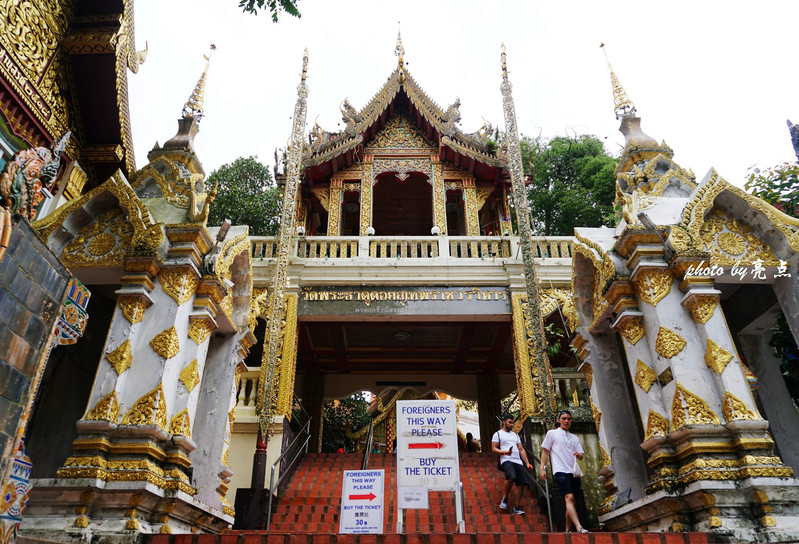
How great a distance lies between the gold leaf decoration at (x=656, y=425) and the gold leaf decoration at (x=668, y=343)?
0.50 metres

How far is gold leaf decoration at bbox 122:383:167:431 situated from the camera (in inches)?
156

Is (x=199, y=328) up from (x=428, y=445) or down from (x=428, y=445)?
up

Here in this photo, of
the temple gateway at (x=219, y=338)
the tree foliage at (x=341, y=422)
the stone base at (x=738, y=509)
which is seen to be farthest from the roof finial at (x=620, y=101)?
the tree foliage at (x=341, y=422)

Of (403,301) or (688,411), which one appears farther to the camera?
(403,301)

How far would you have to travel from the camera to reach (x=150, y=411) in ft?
13.1

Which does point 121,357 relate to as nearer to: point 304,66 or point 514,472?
point 514,472

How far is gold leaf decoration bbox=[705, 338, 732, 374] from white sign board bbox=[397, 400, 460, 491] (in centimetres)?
209

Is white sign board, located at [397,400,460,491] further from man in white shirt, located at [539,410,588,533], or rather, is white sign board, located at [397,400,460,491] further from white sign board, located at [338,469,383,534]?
man in white shirt, located at [539,410,588,533]

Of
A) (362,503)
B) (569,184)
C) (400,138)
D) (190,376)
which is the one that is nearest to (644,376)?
(362,503)

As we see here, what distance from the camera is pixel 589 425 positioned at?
761 cm

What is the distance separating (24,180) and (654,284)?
14.8ft

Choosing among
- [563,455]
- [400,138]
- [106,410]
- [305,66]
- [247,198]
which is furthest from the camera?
[247,198]

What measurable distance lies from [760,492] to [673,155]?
140 inches

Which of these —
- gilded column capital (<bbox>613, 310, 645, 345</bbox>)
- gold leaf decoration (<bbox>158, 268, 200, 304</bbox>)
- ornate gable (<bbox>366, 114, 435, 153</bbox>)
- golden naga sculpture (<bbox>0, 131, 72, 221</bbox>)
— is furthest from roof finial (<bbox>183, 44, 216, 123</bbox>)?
ornate gable (<bbox>366, 114, 435, 153</bbox>)
